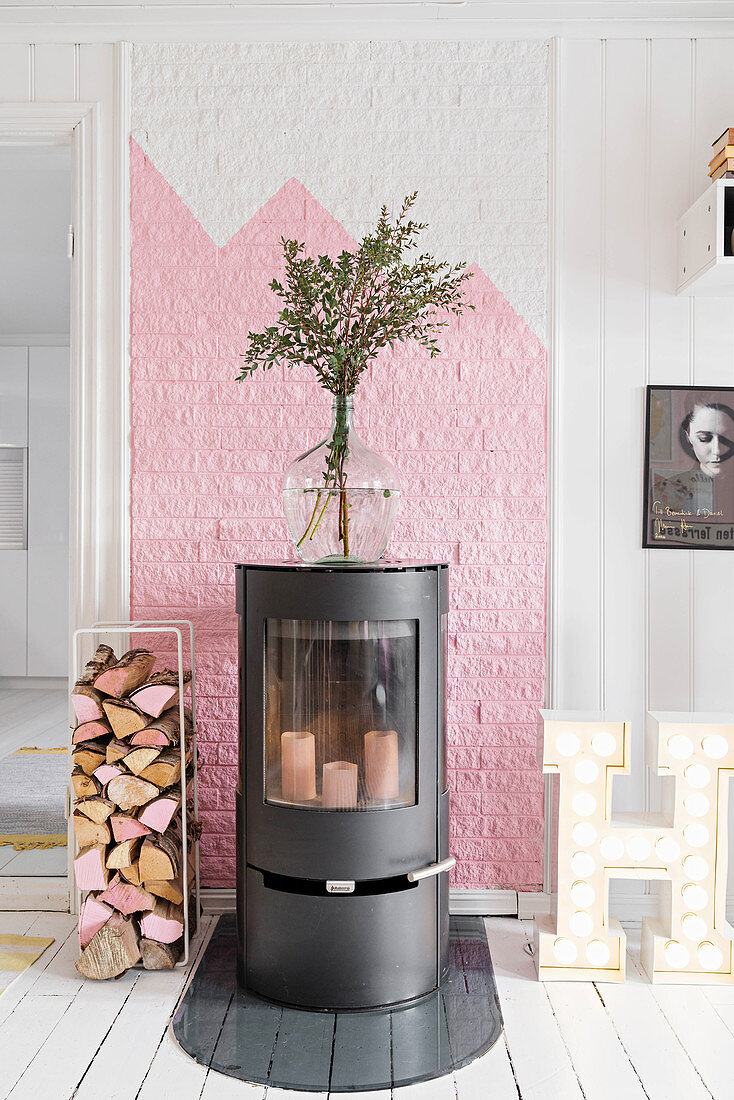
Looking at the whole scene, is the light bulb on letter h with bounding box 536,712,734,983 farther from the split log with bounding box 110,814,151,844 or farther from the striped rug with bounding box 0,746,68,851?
the striped rug with bounding box 0,746,68,851

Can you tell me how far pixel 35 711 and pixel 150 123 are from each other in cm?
398

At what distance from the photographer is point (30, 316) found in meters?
5.93

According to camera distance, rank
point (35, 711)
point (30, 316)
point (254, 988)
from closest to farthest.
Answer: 1. point (254, 988)
2. point (35, 711)
3. point (30, 316)

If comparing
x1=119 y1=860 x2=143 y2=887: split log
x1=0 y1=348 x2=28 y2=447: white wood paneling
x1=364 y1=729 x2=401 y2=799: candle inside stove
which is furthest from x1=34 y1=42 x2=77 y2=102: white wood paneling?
x1=0 y1=348 x2=28 y2=447: white wood paneling

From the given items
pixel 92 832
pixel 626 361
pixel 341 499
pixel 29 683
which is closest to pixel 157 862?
pixel 92 832

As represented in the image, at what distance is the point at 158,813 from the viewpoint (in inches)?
83.4

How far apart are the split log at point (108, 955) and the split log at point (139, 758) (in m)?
0.38

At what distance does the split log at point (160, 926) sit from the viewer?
2.12 meters

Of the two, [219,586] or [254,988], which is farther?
[219,586]

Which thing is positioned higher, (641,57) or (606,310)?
(641,57)

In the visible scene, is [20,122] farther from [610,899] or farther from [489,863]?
[610,899]

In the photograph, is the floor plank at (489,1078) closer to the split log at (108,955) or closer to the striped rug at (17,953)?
the split log at (108,955)

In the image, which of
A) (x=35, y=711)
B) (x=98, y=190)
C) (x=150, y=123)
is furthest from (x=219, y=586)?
(x=35, y=711)

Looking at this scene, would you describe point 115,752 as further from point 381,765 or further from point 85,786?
point 381,765
